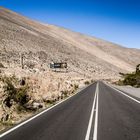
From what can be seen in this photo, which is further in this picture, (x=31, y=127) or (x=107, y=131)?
(x=31, y=127)

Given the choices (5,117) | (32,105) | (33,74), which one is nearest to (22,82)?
(32,105)

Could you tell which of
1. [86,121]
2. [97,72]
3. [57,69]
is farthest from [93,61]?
[86,121]

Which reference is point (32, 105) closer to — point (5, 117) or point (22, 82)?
point (22, 82)

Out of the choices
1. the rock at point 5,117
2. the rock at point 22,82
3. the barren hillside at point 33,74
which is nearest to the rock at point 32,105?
the barren hillside at point 33,74

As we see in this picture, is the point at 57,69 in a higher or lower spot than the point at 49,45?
lower

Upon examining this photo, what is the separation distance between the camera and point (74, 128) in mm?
11023

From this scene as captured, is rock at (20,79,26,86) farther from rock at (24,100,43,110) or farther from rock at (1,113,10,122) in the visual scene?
rock at (1,113,10,122)

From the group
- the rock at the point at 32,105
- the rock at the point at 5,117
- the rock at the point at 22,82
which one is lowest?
the rock at the point at 32,105

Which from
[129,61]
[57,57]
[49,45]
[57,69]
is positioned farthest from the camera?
[129,61]

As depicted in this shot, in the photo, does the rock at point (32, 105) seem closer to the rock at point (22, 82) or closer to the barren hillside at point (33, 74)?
the barren hillside at point (33, 74)

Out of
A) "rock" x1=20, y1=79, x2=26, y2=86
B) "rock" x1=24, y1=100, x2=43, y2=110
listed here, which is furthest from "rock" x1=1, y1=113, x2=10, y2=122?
"rock" x1=20, y1=79, x2=26, y2=86

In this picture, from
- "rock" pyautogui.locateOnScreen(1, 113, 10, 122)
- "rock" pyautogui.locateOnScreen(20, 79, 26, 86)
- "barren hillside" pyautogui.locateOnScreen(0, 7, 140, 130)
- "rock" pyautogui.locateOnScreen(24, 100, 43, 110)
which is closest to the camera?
"rock" pyautogui.locateOnScreen(1, 113, 10, 122)

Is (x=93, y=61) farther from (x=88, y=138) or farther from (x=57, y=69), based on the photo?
(x=88, y=138)

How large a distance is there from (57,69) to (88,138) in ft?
273
